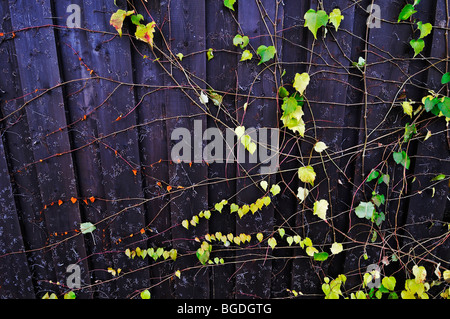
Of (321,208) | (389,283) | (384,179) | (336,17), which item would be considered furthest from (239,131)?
(389,283)

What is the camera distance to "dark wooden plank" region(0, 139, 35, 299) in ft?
5.24

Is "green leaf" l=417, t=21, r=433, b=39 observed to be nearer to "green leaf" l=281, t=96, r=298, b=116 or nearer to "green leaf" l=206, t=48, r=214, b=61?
"green leaf" l=281, t=96, r=298, b=116

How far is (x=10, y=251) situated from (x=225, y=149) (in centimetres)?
146

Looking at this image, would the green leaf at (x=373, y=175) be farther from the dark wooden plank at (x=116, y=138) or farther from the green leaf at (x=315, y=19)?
the dark wooden plank at (x=116, y=138)

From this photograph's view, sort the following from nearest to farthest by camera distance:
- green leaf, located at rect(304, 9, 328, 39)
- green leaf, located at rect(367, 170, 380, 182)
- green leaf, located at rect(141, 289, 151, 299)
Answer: green leaf, located at rect(304, 9, 328, 39), green leaf, located at rect(367, 170, 380, 182), green leaf, located at rect(141, 289, 151, 299)

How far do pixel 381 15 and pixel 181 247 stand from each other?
167 centimetres

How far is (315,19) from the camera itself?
4.35 feet

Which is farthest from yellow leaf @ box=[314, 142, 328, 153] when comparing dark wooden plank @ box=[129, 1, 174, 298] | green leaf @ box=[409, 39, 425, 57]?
dark wooden plank @ box=[129, 1, 174, 298]

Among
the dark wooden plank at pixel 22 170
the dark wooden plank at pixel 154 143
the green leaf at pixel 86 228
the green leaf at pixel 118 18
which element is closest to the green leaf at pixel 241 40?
the dark wooden plank at pixel 154 143

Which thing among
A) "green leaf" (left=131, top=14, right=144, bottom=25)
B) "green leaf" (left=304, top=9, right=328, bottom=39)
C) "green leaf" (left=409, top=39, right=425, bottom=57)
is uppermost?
"green leaf" (left=131, top=14, right=144, bottom=25)

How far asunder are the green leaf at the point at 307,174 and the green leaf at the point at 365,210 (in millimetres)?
309

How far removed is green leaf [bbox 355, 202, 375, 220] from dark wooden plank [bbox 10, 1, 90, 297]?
1614 mm
